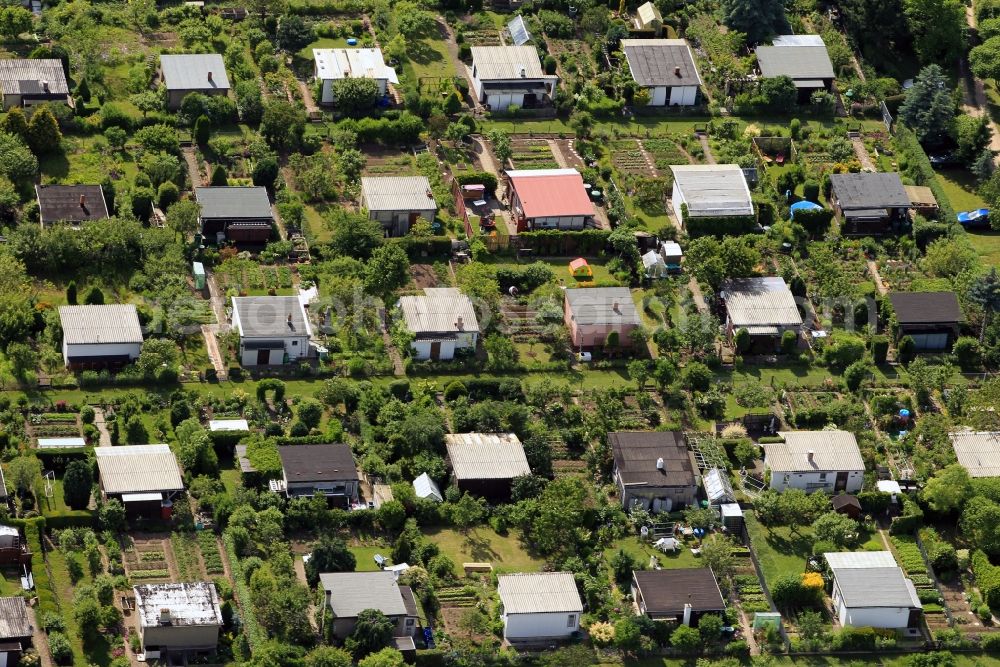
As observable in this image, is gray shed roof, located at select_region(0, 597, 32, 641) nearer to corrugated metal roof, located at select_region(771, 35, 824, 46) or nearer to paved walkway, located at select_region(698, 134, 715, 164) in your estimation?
paved walkway, located at select_region(698, 134, 715, 164)

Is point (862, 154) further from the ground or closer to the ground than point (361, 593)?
further from the ground

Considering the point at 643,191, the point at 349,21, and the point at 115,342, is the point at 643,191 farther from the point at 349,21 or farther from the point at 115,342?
the point at 115,342

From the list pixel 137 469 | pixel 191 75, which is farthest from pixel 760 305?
pixel 191 75

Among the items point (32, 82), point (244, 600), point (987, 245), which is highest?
point (32, 82)

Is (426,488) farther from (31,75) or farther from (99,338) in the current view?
(31,75)

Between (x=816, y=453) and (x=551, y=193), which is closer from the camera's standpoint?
(x=816, y=453)

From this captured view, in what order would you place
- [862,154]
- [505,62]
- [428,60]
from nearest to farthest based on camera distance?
[862,154], [505,62], [428,60]
